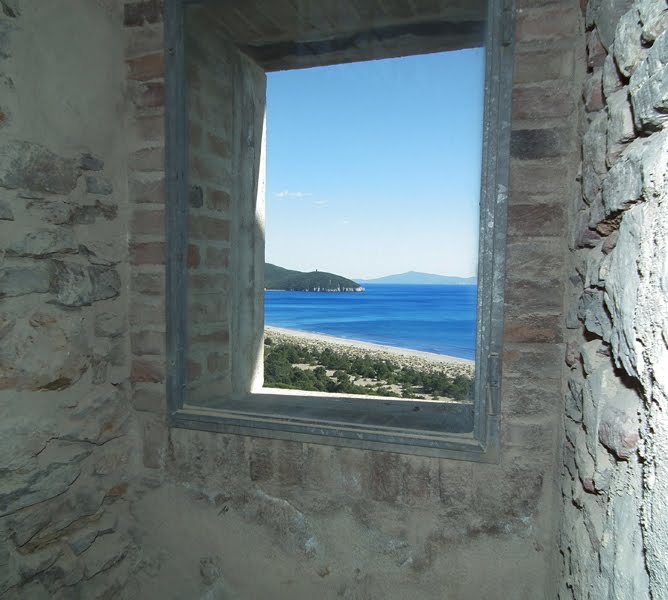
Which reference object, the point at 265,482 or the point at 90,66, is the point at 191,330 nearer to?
the point at 265,482

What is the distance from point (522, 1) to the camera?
1560 millimetres

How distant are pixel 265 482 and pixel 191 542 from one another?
0.41 meters

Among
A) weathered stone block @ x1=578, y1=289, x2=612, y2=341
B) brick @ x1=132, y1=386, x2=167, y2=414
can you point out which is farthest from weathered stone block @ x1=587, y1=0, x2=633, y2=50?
brick @ x1=132, y1=386, x2=167, y2=414

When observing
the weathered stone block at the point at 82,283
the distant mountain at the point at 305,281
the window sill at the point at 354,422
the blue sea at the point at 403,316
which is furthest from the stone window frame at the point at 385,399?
the distant mountain at the point at 305,281

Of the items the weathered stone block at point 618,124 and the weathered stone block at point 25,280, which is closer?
the weathered stone block at point 618,124

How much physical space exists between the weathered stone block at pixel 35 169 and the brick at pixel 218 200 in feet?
1.63

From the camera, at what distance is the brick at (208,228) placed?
6.77 ft

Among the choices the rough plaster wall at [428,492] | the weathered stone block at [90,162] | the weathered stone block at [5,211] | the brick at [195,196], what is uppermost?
the weathered stone block at [90,162]

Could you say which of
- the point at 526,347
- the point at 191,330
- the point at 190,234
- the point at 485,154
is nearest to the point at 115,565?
the point at 191,330

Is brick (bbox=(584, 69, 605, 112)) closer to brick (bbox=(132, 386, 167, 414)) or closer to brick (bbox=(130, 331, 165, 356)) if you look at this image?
brick (bbox=(130, 331, 165, 356))

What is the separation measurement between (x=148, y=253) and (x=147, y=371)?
0.45 m

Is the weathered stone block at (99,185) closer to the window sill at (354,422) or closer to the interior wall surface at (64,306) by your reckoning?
the interior wall surface at (64,306)

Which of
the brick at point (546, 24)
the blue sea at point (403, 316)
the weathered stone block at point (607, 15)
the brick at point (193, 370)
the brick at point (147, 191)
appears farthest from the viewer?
the brick at point (193, 370)

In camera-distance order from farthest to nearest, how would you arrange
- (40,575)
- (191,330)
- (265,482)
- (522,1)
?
(191,330) < (265,482) < (40,575) < (522,1)
